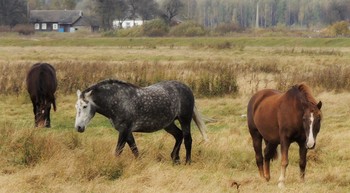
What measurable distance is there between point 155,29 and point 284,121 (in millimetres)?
72957

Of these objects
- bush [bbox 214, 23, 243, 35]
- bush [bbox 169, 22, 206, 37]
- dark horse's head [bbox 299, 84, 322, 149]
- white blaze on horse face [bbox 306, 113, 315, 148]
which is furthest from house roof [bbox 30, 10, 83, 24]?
white blaze on horse face [bbox 306, 113, 315, 148]

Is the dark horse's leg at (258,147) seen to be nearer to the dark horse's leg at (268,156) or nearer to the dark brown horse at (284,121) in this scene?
A: the dark brown horse at (284,121)

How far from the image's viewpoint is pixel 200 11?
629ft

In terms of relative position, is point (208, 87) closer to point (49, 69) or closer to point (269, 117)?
point (49, 69)

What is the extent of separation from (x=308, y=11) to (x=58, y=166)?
18355 cm

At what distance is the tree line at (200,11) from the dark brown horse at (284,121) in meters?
84.4

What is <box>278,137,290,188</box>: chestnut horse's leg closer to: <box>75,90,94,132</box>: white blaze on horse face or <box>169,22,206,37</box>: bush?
<box>75,90,94,132</box>: white blaze on horse face

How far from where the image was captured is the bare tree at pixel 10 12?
291 feet

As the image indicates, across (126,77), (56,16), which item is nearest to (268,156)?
(126,77)

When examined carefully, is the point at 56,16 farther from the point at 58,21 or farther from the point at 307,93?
the point at 307,93

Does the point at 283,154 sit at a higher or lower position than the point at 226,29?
lower

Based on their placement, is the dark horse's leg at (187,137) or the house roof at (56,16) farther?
the house roof at (56,16)

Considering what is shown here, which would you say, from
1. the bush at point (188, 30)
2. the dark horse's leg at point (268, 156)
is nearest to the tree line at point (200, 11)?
the bush at point (188, 30)

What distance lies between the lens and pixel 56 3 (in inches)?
5723
